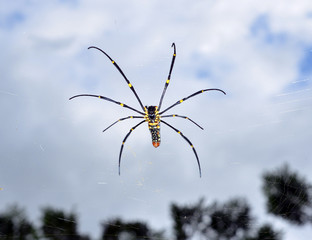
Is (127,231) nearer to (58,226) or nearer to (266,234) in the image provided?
(58,226)

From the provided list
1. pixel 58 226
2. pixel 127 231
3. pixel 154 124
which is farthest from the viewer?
pixel 127 231

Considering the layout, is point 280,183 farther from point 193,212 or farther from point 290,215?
point 193,212

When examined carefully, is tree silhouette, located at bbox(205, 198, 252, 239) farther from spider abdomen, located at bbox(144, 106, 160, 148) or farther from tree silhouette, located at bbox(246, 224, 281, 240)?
spider abdomen, located at bbox(144, 106, 160, 148)

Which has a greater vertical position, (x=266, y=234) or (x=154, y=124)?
(x=154, y=124)

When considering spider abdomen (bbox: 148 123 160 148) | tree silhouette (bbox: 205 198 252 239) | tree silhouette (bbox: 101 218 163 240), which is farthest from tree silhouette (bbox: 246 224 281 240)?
spider abdomen (bbox: 148 123 160 148)

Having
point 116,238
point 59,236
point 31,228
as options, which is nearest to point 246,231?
point 116,238

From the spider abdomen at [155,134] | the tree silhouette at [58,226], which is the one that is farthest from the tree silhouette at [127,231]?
the spider abdomen at [155,134]

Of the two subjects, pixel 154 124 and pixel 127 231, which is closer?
pixel 154 124

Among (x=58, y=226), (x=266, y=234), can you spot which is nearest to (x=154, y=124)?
(x=58, y=226)
